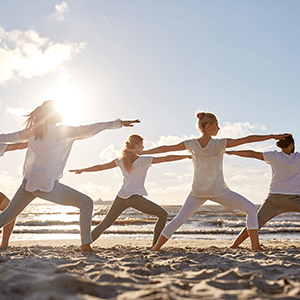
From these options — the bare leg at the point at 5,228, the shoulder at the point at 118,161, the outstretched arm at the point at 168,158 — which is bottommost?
the bare leg at the point at 5,228

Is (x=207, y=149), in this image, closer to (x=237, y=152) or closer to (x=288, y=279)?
(x=237, y=152)

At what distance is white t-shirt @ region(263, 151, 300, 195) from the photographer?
472 centimetres

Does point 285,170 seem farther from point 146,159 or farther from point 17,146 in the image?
point 17,146

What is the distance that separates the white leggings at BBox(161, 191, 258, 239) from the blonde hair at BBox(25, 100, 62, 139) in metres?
2.23

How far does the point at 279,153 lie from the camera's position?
15.7 feet

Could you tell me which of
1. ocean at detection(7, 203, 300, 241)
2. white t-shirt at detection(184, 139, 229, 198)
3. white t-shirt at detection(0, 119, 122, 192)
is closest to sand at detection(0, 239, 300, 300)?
white t-shirt at detection(0, 119, 122, 192)

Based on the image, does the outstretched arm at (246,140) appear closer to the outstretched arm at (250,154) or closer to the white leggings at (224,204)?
the outstretched arm at (250,154)

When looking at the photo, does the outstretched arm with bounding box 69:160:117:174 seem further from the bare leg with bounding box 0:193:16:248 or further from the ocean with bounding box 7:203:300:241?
the ocean with bounding box 7:203:300:241

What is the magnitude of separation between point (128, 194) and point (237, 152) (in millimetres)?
1910

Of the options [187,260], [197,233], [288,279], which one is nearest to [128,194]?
[187,260]

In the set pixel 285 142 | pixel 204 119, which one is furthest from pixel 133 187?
pixel 285 142

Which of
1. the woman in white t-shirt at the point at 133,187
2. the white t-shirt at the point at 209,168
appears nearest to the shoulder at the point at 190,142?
the white t-shirt at the point at 209,168

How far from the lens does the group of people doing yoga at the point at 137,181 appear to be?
3963 millimetres

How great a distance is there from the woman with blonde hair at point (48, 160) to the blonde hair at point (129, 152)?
1.04 meters
